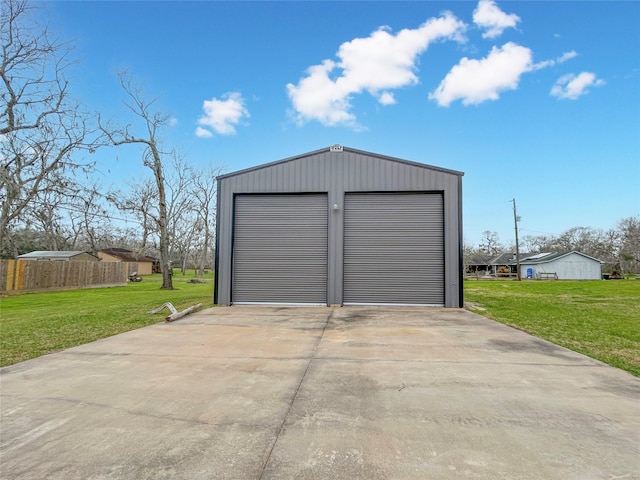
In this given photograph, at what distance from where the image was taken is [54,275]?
18078mm

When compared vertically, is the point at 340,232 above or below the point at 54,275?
above

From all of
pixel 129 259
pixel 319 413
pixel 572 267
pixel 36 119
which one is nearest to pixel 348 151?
pixel 319 413

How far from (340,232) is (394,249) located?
5.45ft

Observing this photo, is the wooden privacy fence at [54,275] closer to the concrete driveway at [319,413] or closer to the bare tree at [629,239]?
the concrete driveway at [319,413]

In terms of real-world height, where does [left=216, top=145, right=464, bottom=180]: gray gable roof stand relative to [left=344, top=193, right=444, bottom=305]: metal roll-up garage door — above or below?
above

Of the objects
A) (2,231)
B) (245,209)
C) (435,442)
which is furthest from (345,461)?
(2,231)

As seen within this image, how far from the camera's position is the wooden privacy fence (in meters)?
15.8

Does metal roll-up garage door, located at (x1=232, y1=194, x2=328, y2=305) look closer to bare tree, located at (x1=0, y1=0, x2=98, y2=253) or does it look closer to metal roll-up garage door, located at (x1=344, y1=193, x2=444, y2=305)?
metal roll-up garage door, located at (x1=344, y1=193, x2=444, y2=305)

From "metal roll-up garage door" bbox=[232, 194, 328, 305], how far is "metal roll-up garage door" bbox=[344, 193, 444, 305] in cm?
85

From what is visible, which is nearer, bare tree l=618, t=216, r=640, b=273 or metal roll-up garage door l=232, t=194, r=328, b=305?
metal roll-up garage door l=232, t=194, r=328, b=305

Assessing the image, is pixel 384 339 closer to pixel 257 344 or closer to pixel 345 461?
pixel 257 344

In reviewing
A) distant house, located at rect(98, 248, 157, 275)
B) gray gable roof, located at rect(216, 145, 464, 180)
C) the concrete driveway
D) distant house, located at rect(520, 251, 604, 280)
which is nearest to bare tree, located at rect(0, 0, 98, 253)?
gray gable roof, located at rect(216, 145, 464, 180)

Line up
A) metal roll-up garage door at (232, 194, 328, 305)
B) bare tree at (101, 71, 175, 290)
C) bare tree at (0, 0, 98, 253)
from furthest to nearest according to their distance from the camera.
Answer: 1. bare tree at (101, 71, 175, 290)
2. bare tree at (0, 0, 98, 253)
3. metal roll-up garage door at (232, 194, 328, 305)

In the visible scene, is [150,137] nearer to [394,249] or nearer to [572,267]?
[394,249]
